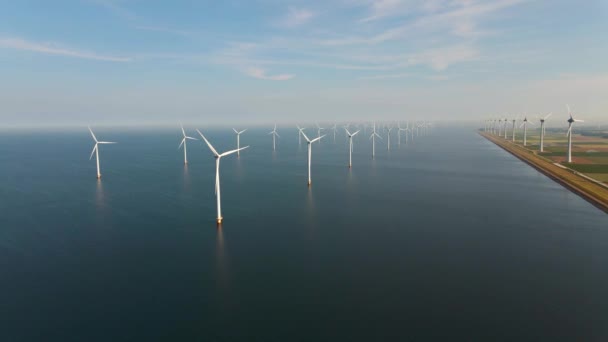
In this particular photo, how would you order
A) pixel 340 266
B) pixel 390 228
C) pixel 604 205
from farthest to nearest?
pixel 604 205 → pixel 390 228 → pixel 340 266

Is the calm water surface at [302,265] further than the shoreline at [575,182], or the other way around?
the shoreline at [575,182]

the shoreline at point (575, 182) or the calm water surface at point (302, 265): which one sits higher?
the shoreline at point (575, 182)

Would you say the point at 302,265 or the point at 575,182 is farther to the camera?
the point at 575,182

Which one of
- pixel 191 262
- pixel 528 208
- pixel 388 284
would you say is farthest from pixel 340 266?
pixel 528 208

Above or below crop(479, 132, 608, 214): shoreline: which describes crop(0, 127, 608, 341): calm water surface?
below

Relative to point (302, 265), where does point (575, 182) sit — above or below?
above

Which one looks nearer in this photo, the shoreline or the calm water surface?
the calm water surface

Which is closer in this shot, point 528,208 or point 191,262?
point 191,262

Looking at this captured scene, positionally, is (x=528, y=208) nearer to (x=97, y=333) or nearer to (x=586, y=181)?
(x=586, y=181)
